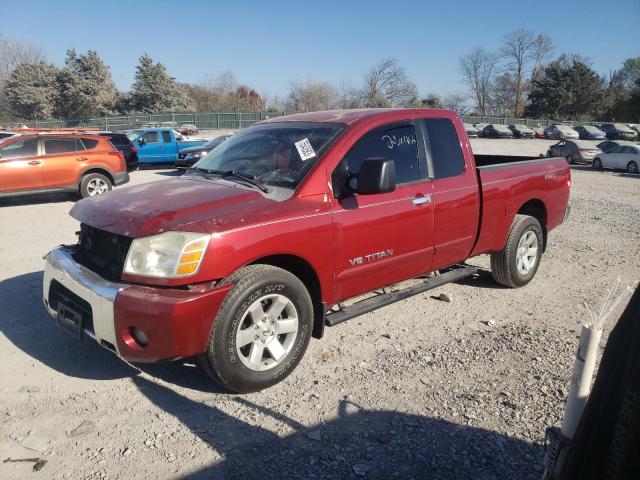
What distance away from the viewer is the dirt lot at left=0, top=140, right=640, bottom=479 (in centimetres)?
273

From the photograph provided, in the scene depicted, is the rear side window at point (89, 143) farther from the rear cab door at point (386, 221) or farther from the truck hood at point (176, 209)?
the rear cab door at point (386, 221)

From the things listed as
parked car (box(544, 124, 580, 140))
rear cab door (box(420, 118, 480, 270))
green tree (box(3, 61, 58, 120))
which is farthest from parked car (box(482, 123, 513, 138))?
rear cab door (box(420, 118, 480, 270))

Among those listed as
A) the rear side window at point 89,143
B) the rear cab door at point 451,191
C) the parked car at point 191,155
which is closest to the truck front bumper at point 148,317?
the rear cab door at point 451,191

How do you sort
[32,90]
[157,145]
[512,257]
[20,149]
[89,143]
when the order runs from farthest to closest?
[32,90]
[157,145]
[89,143]
[20,149]
[512,257]

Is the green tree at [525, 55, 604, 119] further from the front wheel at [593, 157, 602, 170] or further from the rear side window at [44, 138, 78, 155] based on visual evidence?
the rear side window at [44, 138, 78, 155]

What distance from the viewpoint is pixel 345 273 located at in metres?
3.84

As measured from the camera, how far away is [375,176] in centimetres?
361

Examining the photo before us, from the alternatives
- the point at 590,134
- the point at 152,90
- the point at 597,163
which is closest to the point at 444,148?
the point at 597,163

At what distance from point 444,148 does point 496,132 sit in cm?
4899

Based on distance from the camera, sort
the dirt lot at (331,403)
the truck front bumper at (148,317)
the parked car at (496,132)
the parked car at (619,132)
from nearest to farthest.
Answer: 1. the dirt lot at (331,403)
2. the truck front bumper at (148,317)
3. the parked car at (619,132)
4. the parked car at (496,132)

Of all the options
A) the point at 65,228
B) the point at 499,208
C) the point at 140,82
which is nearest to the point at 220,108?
the point at 140,82

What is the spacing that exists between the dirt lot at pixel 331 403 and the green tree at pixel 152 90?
55411mm

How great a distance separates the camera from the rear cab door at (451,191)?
14.8 ft

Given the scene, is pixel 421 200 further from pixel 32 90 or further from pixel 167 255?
pixel 32 90
